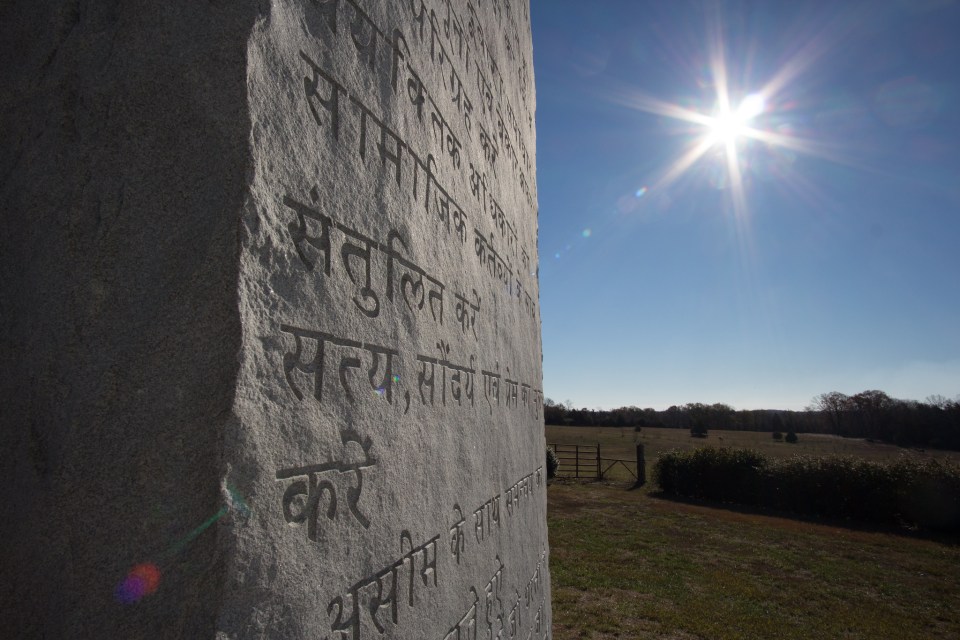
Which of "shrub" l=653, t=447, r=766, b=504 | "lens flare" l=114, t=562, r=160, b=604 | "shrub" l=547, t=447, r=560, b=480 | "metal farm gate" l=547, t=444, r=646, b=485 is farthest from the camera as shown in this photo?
"metal farm gate" l=547, t=444, r=646, b=485

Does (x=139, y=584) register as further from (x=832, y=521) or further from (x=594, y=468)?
(x=594, y=468)

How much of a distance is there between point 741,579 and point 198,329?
12018 mm

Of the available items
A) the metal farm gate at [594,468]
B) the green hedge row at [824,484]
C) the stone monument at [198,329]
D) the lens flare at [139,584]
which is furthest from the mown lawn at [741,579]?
the metal farm gate at [594,468]

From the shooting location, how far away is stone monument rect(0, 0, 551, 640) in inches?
36.4

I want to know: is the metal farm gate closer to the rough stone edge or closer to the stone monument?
the stone monument

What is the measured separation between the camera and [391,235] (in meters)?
1.55

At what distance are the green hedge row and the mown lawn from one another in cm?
134

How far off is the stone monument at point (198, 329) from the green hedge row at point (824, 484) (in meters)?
20.4

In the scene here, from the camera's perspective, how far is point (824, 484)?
59.1 feet

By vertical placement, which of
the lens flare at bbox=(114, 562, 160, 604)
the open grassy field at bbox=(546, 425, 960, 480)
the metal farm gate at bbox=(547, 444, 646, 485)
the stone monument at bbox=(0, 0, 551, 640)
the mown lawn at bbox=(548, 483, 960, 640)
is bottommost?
the mown lawn at bbox=(548, 483, 960, 640)

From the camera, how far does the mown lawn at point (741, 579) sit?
7.93 metres

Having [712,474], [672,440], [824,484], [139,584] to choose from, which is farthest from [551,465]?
[672,440]

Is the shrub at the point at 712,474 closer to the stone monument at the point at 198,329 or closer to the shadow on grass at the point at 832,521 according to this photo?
the shadow on grass at the point at 832,521

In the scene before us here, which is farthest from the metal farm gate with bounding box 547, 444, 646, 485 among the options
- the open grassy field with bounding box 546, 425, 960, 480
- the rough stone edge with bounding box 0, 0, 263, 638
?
the rough stone edge with bounding box 0, 0, 263, 638
